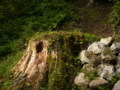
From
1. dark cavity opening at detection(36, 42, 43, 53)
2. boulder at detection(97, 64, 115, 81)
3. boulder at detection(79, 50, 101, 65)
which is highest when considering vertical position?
dark cavity opening at detection(36, 42, 43, 53)

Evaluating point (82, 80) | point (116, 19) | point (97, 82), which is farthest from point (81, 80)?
point (116, 19)

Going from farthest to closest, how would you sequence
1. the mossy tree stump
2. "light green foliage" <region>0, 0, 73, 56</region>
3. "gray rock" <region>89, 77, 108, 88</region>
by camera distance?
"light green foliage" <region>0, 0, 73, 56</region> < the mossy tree stump < "gray rock" <region>89, 77, 108, 88</region>

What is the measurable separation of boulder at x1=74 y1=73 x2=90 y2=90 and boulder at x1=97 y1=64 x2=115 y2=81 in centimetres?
49

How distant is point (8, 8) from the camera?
11.8 meters

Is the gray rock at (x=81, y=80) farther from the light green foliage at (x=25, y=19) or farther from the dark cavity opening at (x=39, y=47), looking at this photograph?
the light green foliage at (x=25, y=19)

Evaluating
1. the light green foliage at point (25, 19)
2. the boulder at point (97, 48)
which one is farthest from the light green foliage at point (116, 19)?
the boulder at point (97, 48)

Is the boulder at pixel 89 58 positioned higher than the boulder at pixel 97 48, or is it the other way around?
the boulder at pixel 97 48

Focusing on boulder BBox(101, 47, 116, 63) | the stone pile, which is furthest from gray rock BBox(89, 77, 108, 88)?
boulder BBox(101, 47, 116, 63)

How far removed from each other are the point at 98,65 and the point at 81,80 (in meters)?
0.85

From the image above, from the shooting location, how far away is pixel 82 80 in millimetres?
4930

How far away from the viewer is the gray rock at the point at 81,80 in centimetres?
486

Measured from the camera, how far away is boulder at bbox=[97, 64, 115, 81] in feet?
15.9

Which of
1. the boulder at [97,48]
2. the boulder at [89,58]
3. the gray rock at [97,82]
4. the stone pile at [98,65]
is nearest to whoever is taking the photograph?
the gray rock at [97,82]

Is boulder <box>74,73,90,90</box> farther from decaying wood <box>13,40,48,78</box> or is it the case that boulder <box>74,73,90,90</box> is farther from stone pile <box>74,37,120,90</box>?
decaying wood <box>13,40,48,78</box>
